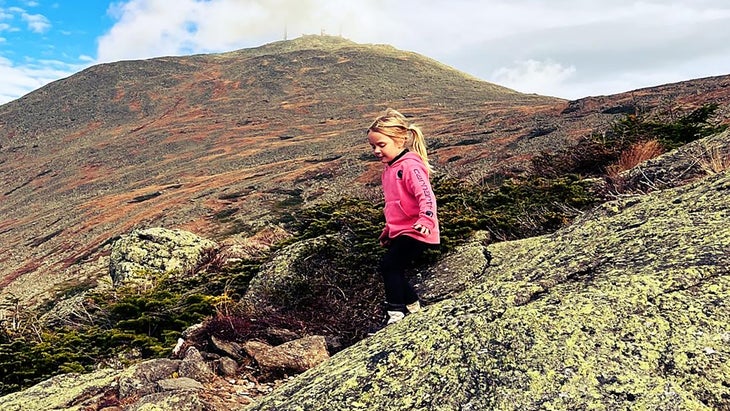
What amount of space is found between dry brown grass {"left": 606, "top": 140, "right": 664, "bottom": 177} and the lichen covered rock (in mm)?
4978

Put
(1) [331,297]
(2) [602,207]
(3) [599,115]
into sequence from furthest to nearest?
(3) [599,115] → (1) [331,297] → (2) [602,207]

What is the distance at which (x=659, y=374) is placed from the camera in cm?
217

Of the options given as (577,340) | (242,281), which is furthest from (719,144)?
(242,281)

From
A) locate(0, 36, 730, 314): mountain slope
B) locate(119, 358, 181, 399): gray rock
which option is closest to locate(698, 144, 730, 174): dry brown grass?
locate(119, 358, 181, 399): gray rock

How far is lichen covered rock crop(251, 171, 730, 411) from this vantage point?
2.16m

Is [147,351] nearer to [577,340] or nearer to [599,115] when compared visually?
[577,340]

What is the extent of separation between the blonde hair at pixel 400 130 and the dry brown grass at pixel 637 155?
439cm

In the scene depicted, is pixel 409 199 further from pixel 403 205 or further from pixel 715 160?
pixel 715 160

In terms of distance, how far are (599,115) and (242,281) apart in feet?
75.3

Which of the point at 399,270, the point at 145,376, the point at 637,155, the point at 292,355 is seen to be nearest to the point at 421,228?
the point at 399,270

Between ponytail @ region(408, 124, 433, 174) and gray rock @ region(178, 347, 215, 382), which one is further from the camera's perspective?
ponytail @ region(408, 124, 433, 174)

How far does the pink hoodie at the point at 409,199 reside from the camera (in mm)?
4465

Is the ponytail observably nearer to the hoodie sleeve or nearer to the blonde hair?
the blonde hair

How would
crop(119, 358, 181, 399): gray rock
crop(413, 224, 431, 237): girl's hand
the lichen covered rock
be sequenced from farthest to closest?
crop(413, 224, 431, 237): girl's hand < crop(119, 358, 181, 399): gray rock < the lichen covered rock
